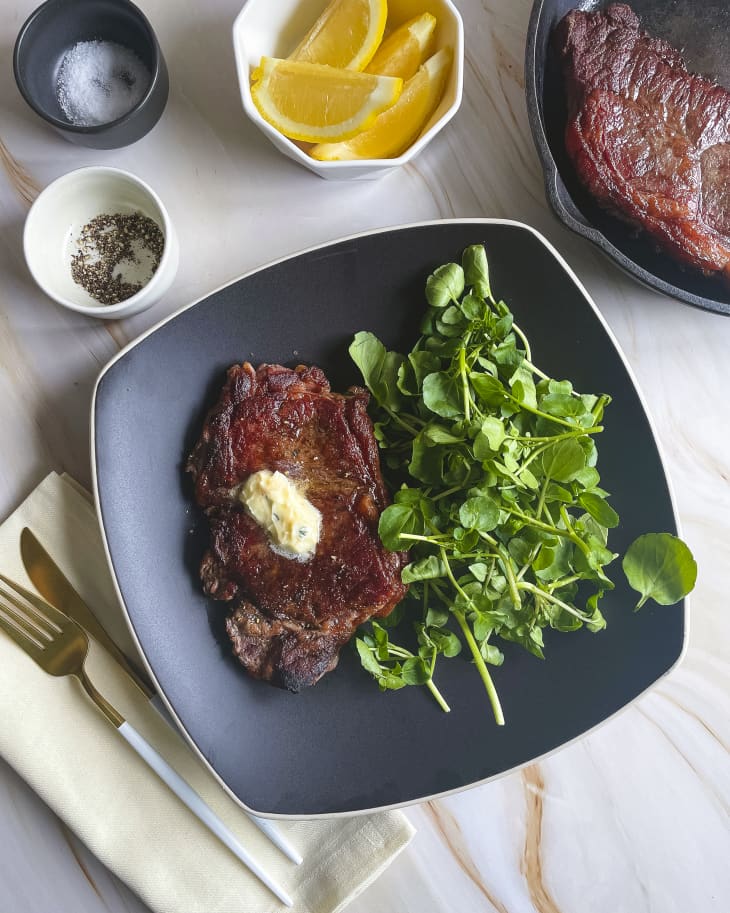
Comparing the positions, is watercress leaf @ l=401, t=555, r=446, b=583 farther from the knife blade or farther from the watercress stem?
the knife blade

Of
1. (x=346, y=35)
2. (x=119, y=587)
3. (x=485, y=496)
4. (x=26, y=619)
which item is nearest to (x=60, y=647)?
(x=26, y=619)

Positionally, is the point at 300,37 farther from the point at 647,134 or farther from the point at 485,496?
the point at 485,496

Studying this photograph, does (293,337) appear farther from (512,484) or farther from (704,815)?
(704,815)

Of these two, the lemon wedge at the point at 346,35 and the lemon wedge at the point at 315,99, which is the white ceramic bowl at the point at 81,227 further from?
the lemon wedge at the point at 346,35

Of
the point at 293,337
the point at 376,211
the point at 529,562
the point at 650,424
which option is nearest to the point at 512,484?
the point at 529,562

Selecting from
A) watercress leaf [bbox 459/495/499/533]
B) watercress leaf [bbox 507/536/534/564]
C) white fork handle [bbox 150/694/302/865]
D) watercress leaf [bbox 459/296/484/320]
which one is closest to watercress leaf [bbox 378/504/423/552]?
watercress leaf [bbox 459/495/499/533]

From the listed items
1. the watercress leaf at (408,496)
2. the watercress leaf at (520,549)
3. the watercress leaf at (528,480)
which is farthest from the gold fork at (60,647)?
the watercress leaf at (528,480)
